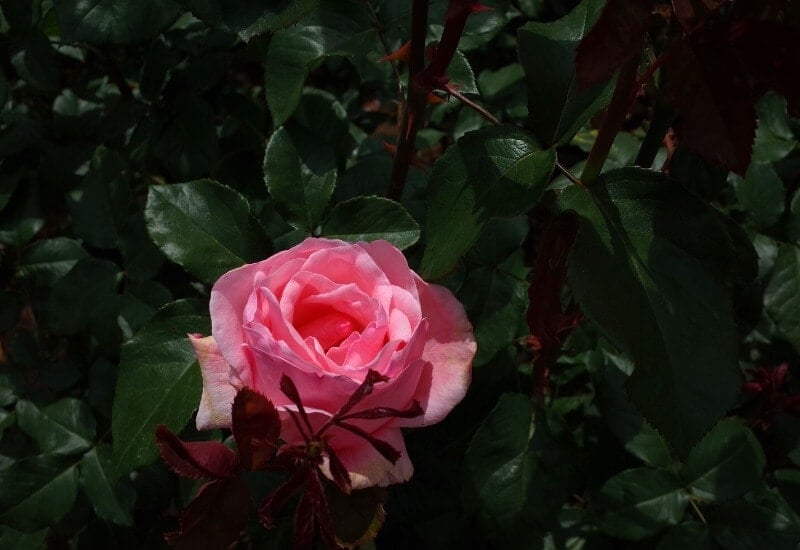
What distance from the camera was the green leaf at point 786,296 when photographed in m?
1.13

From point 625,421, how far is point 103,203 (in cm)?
87

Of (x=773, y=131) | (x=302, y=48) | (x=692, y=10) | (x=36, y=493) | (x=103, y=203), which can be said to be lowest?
(x=36, y=493)

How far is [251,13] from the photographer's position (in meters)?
0.67

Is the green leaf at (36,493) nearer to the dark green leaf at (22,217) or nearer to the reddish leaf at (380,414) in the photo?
the dark green leaf at (22,217)

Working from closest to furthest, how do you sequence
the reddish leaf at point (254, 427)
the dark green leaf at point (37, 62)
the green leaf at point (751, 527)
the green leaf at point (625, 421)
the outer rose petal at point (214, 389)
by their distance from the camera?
the reddish leaf at point (254, 427) < the outer rose petal at point (214, 389) < the green leaf at point (751, 527) < the green leaf at point (625, 421) < the dark green leaf at point (37, 62)

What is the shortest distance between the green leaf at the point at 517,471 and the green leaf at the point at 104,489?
49cm

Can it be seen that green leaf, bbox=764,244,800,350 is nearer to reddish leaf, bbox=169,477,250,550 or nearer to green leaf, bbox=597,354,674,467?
green leaf, bbox=597,354,674,467

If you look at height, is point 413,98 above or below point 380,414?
above

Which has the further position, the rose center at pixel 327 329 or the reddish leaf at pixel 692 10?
the rose center at pixel 327 329

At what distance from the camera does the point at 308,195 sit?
939 mm

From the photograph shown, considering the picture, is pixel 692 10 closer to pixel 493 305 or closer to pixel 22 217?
pixel 493 305

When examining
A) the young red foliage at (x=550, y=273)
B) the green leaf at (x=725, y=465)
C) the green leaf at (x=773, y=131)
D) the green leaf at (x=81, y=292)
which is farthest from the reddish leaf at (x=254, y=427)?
the green leaf at (x=773, y=131)

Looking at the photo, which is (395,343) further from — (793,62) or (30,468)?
(30,468)

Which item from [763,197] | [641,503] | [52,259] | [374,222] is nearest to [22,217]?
[52,259]
